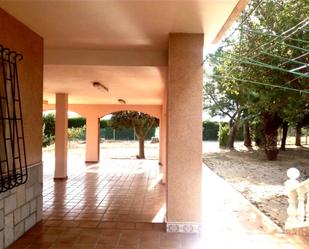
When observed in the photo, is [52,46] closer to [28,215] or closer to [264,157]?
[28,215]

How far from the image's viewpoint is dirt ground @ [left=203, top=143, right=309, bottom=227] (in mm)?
7642

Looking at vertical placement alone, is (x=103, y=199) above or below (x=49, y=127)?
below

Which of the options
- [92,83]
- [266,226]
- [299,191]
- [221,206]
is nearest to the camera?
[299,191]

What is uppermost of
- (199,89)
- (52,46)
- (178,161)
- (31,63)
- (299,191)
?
(52,46)

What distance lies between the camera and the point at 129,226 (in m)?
4.51

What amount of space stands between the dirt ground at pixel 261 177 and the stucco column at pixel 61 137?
481 centimetres

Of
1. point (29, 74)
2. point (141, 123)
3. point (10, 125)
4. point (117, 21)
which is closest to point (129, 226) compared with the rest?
point (10, 125)

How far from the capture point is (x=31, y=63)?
4.26m

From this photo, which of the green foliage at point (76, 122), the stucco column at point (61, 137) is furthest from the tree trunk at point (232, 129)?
the stucco column at point (61, 137)

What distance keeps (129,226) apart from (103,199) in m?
2.14

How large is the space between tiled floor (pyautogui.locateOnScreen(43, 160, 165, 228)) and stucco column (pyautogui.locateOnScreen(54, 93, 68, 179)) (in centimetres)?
34

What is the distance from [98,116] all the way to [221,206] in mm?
8191

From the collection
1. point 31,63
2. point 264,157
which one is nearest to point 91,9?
point 31,63

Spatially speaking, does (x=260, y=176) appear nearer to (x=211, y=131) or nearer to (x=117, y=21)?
(x=117, y=21)
